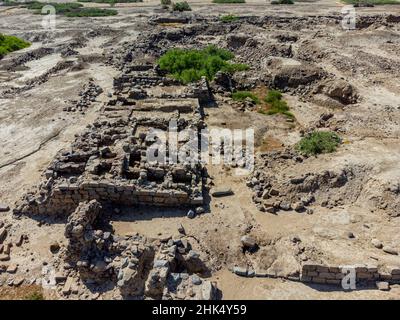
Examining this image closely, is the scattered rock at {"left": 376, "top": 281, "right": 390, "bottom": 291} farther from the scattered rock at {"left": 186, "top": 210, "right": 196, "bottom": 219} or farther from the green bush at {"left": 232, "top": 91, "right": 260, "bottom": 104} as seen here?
the green bush at {"left": 232, "top": 91, "right": 260, "bottom": 104}

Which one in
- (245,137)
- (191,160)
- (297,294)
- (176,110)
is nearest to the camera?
(297,294)

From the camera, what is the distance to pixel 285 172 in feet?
44.4

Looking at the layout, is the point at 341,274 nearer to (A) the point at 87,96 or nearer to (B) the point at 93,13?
(A) the point at 87,96

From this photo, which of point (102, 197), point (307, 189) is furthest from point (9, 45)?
point (307, 189)

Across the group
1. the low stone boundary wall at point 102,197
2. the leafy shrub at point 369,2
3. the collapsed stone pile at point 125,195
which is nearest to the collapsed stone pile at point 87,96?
the collapsed stone pile at point 125,195

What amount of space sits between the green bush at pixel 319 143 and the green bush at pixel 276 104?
3.50 meters

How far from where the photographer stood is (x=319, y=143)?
1471 cm

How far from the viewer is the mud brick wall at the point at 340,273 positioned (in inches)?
358

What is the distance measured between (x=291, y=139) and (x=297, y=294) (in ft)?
29.1

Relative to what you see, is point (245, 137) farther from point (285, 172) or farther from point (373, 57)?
point (373, 57)

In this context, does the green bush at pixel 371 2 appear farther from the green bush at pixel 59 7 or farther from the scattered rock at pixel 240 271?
the scattered rock at pixel 240 271

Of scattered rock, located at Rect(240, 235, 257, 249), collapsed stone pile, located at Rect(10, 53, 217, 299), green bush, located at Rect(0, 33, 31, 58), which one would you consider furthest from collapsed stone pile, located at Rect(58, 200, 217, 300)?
green bush, located at Rect(0, 33, 31, 58)

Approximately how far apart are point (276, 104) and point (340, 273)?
12297 mm
